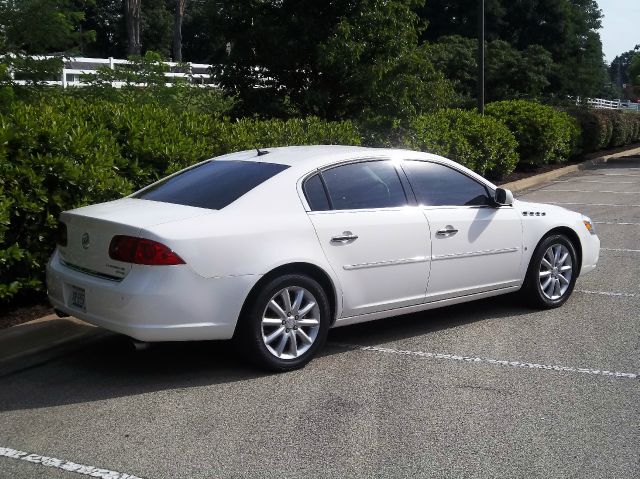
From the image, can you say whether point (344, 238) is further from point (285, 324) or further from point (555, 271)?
point (555, 271)

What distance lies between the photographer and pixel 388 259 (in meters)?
6.33

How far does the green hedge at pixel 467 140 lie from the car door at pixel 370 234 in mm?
7294

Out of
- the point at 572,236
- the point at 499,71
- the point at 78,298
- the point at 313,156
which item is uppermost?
the point at 499,71

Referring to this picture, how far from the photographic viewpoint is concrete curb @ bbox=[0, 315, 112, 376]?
20.0 feet

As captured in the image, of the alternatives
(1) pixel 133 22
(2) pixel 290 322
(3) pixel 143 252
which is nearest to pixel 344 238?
(2) pixel 290 322

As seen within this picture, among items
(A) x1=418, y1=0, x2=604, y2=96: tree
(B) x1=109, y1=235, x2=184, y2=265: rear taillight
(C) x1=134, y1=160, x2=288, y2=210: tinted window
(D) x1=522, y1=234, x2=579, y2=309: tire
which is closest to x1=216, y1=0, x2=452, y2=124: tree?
(D) x1=522, y1=234, x2=579, y2=309: tire

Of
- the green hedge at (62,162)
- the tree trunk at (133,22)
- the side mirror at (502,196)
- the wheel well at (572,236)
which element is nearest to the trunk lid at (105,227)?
the green hedge at (62,162)

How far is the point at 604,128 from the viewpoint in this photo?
1147 inches

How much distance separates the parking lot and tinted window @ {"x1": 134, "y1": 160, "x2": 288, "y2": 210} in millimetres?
1157

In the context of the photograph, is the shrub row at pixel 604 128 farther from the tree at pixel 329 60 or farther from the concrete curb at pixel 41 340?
the concrete curb at pixel 41 340

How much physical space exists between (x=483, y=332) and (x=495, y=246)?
2.43 ft

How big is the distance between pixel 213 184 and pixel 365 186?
116 cm

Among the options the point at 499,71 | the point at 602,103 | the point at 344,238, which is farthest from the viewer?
the point at 602,103

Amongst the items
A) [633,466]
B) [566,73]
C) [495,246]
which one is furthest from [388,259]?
[566,73]
